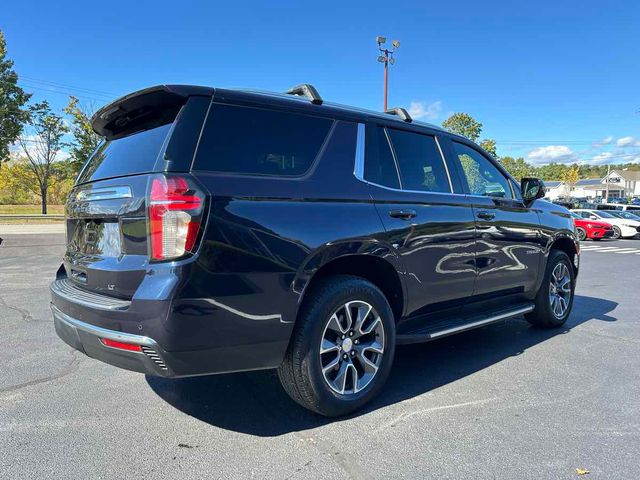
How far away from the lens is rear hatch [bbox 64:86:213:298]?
2453 millimetres

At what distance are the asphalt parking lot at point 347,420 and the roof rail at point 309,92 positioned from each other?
213 centimetres

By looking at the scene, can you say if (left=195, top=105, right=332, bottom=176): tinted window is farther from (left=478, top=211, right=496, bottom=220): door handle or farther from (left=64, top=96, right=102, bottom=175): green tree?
(left=64, top=96, right=102, bottom=175): green tree

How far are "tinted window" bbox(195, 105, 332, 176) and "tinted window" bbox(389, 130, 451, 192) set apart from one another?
0.78 meters

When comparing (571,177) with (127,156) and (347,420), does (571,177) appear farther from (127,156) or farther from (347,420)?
(127,156)

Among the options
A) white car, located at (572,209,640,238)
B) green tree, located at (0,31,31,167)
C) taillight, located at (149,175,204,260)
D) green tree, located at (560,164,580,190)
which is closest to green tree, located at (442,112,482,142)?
white car, located at (572,209,640,238)

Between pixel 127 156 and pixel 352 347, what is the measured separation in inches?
74.5

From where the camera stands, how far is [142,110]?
9.87ft

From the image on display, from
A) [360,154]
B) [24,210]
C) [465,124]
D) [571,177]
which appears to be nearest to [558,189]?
[571,177]

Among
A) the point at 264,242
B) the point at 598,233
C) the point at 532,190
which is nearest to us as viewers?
the point at 264,242

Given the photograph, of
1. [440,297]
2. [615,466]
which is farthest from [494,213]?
[615,466]

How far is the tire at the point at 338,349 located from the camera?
2.85 m

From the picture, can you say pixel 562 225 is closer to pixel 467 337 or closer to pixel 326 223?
pixel 467 337

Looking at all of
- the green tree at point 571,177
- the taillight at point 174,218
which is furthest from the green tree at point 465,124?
the green tree at point 571,177

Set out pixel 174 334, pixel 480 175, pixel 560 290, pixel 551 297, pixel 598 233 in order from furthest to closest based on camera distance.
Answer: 1. pixel 598 233
2. pixel 560 290
3. pixel 551 297
4. pixel 480 175
5. pixel 174 334
